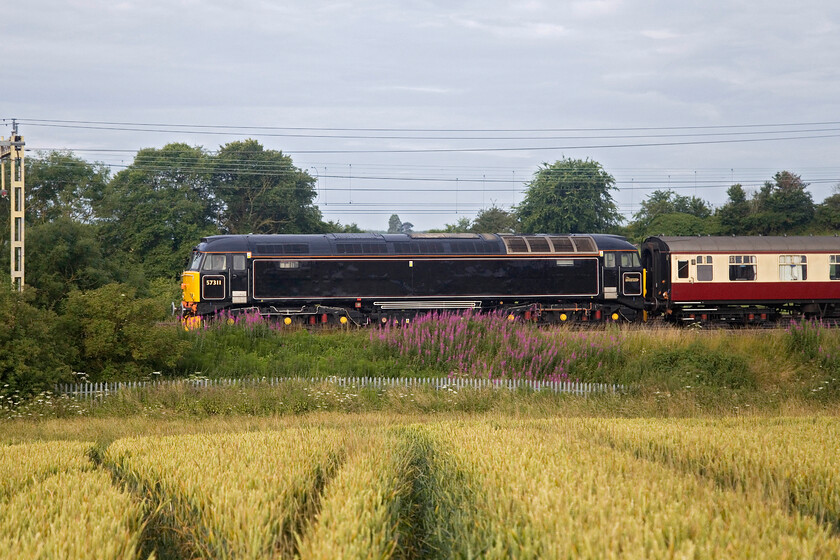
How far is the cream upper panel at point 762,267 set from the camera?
36125mm

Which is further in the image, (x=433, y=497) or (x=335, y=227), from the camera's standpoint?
(x=335, y=227)

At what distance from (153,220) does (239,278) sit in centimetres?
3167

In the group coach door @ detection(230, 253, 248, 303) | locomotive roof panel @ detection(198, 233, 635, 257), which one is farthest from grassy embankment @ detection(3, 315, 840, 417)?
locomotive roof panel @ detection(198, 233, 635, 257)

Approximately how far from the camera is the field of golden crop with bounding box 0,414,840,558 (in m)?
5.62

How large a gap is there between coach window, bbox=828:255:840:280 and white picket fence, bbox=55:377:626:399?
19.7m

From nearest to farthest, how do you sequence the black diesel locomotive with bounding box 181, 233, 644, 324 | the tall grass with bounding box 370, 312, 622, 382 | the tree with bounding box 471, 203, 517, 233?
the tall grass with bounding box 370, 312, 622, 382
the black diesel locomotive with bounding box 181, 233, 644, 324
the tree with bounding box 471, 203, 517, 233

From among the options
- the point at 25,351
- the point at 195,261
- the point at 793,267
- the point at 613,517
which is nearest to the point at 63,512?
the point at 613,517

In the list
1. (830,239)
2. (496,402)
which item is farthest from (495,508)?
(830,239)

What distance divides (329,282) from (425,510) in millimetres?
27192

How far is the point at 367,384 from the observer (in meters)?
22.0

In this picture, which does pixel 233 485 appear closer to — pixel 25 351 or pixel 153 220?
pixel 25 351

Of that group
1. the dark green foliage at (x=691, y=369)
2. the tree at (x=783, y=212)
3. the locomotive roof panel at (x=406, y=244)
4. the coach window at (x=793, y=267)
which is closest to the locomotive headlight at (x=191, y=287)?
the locomotive roof panel at (x=406, y=244)

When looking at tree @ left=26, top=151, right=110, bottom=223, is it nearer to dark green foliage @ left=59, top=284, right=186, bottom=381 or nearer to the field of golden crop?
dark green foliage @ left=59, top=284, right=186, bottom=381

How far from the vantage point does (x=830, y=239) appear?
3731 cm
